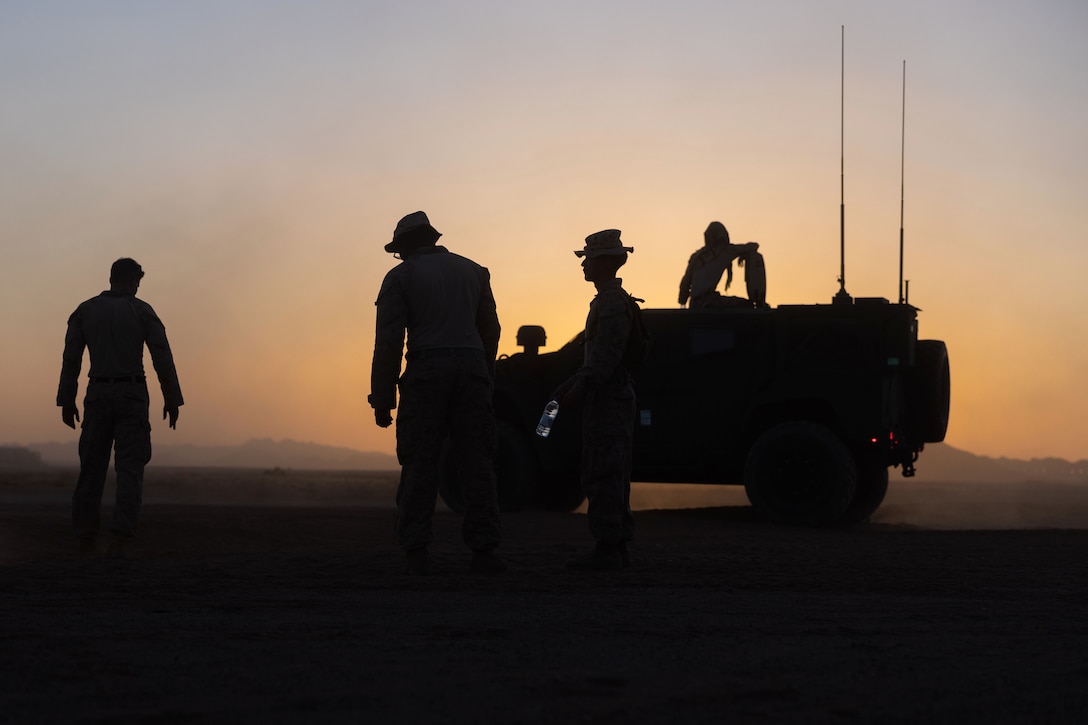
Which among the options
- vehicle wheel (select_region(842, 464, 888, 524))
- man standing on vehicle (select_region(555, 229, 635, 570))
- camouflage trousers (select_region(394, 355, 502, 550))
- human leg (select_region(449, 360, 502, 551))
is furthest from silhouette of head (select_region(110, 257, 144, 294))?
vehicle wheel (select_region(842, 464, 888, 524))

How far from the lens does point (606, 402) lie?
7875 millimetres

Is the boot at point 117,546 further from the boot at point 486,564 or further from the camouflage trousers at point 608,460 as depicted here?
the camouflage trousers at point 608,460

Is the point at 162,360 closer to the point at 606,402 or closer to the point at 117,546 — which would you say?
the point at 117,546

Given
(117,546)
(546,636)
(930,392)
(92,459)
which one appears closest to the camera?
(546,636)

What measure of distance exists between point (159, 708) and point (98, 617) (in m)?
2.03

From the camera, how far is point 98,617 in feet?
17.9

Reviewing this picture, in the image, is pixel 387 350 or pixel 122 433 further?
pixel 122 433

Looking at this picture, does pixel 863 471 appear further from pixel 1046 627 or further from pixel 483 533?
pixel 1046 627

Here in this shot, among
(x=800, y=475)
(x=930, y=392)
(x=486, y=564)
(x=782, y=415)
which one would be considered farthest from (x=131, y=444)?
(x=930, y=392)

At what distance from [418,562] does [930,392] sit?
7.44 meters

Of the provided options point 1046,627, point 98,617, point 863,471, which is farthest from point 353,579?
point 863,471

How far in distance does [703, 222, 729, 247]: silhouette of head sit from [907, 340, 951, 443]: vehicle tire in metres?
2.17

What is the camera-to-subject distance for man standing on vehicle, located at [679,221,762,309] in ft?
46.8

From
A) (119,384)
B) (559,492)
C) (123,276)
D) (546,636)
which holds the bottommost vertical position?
(546,636)
